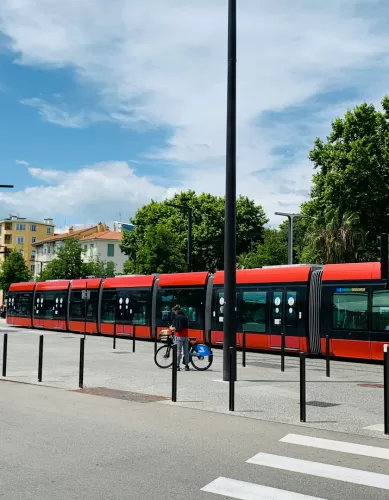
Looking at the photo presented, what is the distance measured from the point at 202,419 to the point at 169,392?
114 inches

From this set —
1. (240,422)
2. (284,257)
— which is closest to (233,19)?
(240,422)

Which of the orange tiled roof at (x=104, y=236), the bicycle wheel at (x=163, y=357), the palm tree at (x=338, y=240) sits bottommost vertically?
the bicycle wheel at (x=163, y=357)

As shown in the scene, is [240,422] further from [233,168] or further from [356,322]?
[356,322]

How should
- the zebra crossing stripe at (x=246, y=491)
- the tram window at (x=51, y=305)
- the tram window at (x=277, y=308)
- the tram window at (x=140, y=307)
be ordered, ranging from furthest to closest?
the tram window at (x=51, y=305), the tram window at (x=140, y=307), the tram window at (x=277, y=308), the zebra crossing stripe at (x=246, y=491)

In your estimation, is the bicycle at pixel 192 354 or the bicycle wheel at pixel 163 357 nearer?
the bicycle at pixel 192 354

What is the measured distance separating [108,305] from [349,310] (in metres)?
15.0

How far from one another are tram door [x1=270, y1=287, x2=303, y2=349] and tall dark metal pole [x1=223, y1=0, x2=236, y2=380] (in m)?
7.84

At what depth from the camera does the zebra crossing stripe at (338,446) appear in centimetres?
712

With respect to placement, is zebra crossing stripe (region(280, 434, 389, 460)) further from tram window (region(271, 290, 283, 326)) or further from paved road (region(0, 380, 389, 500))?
tram window (region(271, 290, 283, 326))

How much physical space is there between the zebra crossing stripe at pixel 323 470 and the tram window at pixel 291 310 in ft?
47.1

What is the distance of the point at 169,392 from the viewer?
39.1 feet

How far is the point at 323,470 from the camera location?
6.29 meters

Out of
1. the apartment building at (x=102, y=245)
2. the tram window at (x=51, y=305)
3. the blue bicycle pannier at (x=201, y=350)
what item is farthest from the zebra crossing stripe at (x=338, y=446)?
the apartment building at (x=102, y=245)

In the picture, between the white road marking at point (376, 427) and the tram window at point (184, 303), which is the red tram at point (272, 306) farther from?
the white road marking at point (376, 427)
